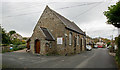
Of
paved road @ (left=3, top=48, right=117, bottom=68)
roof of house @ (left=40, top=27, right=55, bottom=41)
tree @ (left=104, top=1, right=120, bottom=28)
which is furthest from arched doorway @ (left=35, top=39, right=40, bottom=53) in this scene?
tree @ (left=104, top=1, right=120, bottom=28)

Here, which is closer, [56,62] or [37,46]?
[56,62]

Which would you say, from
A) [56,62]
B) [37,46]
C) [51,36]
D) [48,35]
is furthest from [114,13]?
[37,46]

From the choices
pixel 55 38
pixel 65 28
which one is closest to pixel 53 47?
pixel 55 38

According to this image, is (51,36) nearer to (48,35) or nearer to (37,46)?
(48,35)

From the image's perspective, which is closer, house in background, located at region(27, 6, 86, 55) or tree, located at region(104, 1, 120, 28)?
tree, located at region(104, 1, 120, 28)

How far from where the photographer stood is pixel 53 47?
64.1 feet

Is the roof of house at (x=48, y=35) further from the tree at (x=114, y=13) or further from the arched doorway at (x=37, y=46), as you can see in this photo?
the tree at (x=114, y=13)

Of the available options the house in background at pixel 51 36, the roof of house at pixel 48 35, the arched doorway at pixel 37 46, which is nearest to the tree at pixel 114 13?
the house in background at pixel 51 36

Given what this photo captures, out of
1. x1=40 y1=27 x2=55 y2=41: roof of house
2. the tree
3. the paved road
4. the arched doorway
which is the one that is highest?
the tree

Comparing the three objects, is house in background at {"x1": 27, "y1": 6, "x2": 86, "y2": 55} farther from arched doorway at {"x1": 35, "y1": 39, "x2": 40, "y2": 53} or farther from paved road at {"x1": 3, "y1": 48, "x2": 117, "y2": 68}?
paved road at {"x1": 3, "y1": 48, "x2": 117, "y2": 68}

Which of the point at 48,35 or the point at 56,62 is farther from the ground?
the point at 48,35

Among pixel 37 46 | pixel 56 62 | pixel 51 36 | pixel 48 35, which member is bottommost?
pixel 56 62

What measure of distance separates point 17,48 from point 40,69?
22.5m

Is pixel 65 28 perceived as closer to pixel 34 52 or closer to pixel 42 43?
pixel 42 43
